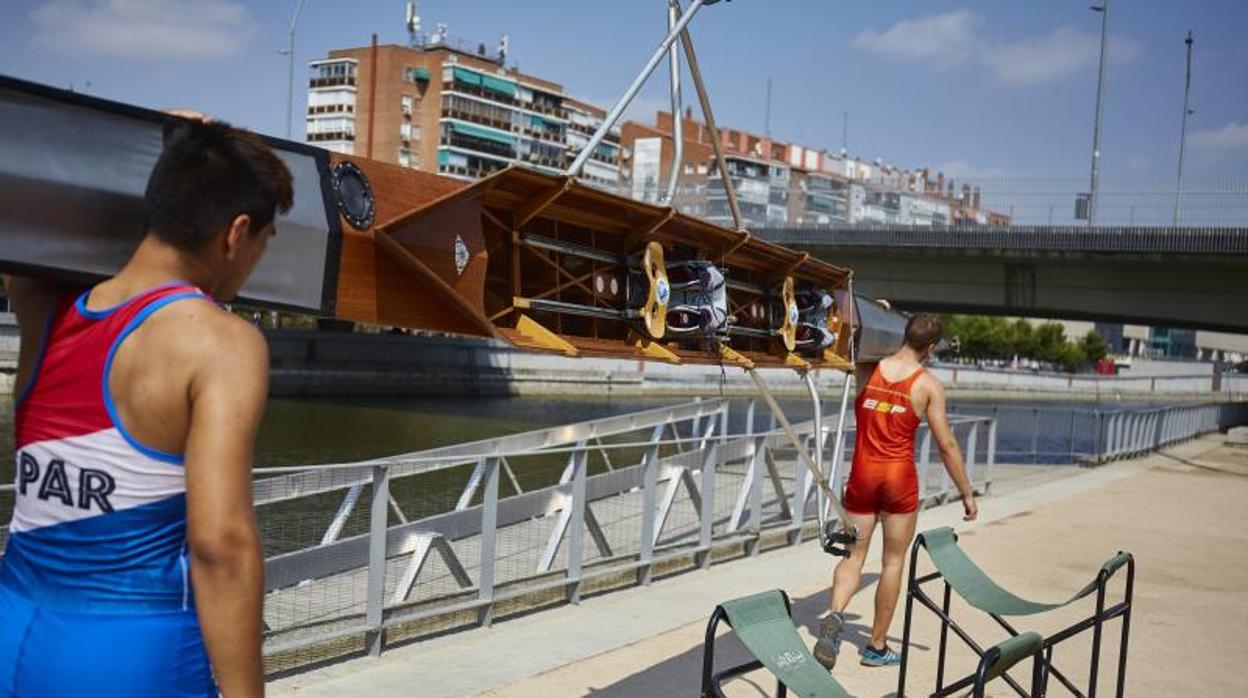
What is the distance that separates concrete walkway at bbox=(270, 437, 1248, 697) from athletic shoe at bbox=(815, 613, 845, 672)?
0.29 metres

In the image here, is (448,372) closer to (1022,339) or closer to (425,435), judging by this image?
(425,435)

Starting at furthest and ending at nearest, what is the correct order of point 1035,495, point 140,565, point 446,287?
point 1035,495
point 446,287
point 140,565

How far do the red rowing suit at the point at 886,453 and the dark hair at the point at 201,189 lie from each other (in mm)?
5596

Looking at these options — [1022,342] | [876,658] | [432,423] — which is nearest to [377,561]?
[876,658]

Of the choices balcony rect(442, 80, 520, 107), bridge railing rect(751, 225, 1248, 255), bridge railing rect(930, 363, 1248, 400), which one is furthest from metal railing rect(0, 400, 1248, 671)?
balcony rect(442, 80, 520, 107)

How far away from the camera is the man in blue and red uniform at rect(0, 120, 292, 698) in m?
2.26

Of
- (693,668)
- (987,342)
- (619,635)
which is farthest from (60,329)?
(987,342)

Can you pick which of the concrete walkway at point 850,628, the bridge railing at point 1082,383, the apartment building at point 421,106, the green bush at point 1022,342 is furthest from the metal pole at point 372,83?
the concrete walkway at point 850,628

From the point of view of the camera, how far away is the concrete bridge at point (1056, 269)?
30750mm

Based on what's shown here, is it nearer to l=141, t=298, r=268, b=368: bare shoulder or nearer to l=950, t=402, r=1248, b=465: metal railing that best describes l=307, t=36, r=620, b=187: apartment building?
l=950, t=402, r=1248, b=465: metal railing

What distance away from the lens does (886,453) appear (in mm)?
7508

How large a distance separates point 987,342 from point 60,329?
135643 mm

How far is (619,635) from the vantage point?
8.14 m

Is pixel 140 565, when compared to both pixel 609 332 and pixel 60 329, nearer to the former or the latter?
pixel 60 329
